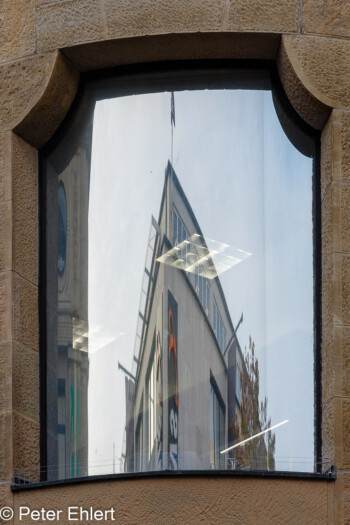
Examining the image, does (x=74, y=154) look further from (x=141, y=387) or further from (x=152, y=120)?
(x=141, y=387)

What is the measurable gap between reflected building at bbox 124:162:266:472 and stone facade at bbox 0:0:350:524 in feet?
1.91

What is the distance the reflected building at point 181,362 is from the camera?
12.4 metres

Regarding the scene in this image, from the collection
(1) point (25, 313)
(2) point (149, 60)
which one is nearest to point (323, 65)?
(2) point (149, 60)

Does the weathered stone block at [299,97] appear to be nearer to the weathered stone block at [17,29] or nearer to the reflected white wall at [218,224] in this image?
the reflected white wall at [218,224]

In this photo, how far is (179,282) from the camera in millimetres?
12859

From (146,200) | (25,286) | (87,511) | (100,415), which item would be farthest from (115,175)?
(87,511)

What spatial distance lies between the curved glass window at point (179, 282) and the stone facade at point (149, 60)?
26 cm

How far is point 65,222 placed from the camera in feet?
43.7

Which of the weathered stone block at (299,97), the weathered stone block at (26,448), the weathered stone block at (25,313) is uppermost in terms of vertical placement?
→ the weathered stone block at (299,97)

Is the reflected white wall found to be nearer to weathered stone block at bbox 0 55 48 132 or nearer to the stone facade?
the stone facade

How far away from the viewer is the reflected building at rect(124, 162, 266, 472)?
12438mm

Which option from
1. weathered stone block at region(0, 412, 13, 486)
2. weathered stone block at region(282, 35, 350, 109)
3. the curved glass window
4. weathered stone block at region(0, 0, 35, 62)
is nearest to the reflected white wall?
the curved glass window

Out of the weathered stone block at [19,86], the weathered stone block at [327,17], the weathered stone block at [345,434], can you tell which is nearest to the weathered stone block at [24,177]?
the weathered stone block at [19,86]

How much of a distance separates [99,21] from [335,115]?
221 centimetres
